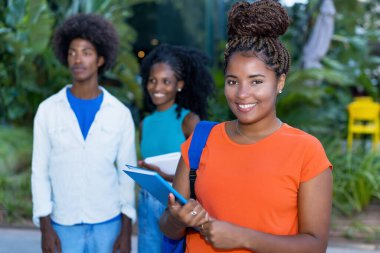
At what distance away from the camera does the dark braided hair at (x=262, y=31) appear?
206 centimetres

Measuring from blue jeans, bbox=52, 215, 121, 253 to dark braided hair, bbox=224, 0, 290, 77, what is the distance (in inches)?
60.8

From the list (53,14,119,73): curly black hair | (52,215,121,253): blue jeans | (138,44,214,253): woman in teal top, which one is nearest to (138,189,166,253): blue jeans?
(138,44,214,253): woman in teal top

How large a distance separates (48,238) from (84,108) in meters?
0.75

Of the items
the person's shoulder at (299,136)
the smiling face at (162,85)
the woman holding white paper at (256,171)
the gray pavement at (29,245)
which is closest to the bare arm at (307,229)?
the woman holding white paper at (256,171)

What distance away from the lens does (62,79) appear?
8852mm

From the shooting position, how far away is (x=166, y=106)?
152 inches

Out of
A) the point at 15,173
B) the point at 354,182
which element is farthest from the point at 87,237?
the point at 15,173

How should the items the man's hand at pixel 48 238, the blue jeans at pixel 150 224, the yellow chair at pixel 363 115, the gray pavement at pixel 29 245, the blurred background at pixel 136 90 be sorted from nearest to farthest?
the man's hand at pixel 48 238 < the blue jeans at pixel 150 224 < the gray pavement at pixel 29 245 < the blurred background at pixel 136 90 < the yellow chair at pixel 363 115

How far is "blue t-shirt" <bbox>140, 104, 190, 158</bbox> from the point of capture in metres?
3.66

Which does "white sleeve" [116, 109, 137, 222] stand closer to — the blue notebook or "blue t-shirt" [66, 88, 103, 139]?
"blue t-shirt" [66, 88, 103, 139]

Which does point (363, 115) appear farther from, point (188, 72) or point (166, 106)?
point (166, 106)

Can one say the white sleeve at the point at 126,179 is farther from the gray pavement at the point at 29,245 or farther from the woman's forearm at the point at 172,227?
the gray pavement at the point at 29,245

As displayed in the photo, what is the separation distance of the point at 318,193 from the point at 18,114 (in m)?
7.44

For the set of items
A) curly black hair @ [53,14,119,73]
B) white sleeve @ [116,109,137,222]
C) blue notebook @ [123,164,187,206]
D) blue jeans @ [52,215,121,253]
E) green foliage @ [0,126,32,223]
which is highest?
curly black hair @ [53,14,119,73]
